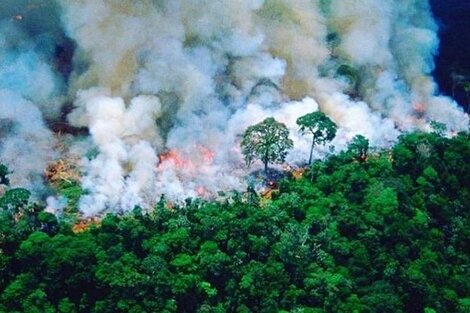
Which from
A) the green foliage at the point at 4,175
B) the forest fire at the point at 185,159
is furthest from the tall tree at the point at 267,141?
the green foliage at the point at 4,175

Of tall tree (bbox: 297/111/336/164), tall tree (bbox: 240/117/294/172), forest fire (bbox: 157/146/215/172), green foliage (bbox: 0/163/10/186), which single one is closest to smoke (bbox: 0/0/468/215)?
forest fire (bbox: 157/146/215/172)

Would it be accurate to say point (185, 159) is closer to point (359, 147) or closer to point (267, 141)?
point (267, 141)

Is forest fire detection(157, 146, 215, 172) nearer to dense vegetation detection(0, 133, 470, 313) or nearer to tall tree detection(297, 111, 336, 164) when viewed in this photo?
dense vegetation detection(0, 133, 470, 313)

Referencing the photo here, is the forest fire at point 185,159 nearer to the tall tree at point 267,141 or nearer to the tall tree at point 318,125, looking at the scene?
the tall tree at point 267,141

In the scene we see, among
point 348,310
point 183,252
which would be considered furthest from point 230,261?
point 348,310

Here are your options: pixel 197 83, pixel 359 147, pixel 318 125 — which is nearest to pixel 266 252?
pixel 318 125

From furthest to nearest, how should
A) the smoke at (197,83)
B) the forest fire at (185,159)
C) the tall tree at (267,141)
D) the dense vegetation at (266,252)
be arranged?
the forest fire at (185,159) < the smoke at (197,83) < the tall tree at (267,141) < the dense vegetation at (266,252)
